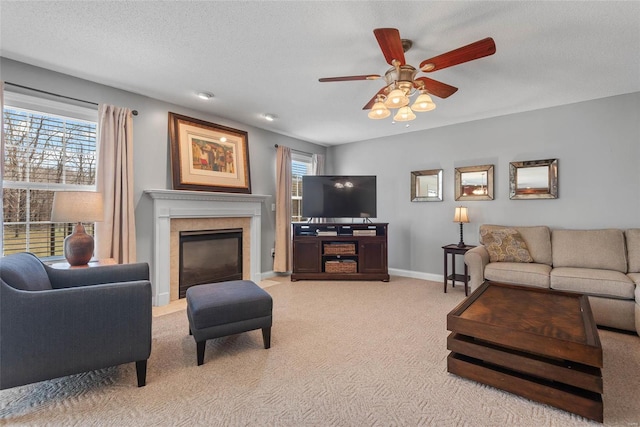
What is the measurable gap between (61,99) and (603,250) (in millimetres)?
5834

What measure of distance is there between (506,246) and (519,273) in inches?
18.7

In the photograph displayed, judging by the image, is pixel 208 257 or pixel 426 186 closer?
pixel 208 257

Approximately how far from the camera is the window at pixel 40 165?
2.71 metres

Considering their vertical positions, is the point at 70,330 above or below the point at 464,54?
below

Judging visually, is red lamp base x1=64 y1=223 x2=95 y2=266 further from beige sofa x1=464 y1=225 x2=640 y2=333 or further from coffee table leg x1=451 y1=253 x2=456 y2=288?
coffee table leg x1=451 y1=253 x2=456 y2=288

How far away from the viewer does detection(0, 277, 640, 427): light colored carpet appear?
1618 mm

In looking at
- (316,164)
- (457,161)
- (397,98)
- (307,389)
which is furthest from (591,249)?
(316,164)

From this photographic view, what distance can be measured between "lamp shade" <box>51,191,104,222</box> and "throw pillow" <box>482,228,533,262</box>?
416cm

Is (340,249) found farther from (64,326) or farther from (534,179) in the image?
(64,326)

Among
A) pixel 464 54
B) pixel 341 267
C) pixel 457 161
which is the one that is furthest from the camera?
pixel 341 267

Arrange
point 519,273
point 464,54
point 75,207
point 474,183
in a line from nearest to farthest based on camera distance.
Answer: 1. point 464,54
2. point 75,207
3. point 519,273
4. point 474,183

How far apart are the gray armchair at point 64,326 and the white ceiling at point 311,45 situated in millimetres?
1738

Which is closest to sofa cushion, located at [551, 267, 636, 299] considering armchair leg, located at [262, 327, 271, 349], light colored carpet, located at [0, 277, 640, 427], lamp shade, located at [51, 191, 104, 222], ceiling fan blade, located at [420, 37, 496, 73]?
light colored carpet, located at [0, 277, 640, 427]

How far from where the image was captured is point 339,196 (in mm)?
5039
